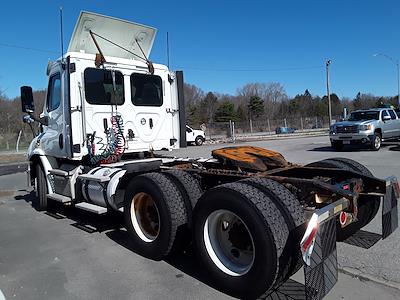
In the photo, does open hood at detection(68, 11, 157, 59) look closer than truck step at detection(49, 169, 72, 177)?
Yes

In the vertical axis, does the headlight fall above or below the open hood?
below

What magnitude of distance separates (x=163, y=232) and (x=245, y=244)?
1079 mm

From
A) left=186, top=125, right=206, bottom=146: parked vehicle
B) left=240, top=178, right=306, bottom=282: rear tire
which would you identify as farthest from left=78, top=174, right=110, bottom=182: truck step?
left=186, top=125, right=206, bottom=146: parked vehicle

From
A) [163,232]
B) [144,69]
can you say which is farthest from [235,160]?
[144,69]

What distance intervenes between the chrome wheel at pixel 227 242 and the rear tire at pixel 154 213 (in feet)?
1.96

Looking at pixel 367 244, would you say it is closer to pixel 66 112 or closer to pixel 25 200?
pixel 66 112

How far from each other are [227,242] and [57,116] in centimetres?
467

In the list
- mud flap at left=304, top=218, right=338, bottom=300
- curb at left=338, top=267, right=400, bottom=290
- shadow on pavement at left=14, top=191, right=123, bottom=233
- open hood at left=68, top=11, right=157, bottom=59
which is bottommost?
curb at left=338, top=267, right=400, bottom=290

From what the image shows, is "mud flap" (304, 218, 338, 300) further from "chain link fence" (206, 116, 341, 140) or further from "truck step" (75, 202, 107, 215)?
"chain link fence" (206, 116, 341, 140)

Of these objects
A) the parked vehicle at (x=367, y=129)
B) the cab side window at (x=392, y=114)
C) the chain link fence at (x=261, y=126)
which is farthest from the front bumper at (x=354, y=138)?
the chain link fence at (x=261, y=126)

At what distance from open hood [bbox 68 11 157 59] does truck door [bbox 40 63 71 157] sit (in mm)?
613

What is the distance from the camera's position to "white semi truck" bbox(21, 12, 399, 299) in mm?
3391

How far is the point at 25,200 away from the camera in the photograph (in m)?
9.71

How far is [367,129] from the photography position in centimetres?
1859
